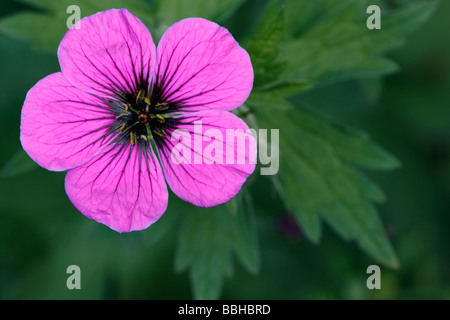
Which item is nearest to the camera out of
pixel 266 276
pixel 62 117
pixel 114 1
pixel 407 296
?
pixel 62 117

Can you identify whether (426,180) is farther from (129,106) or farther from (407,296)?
(129,106)

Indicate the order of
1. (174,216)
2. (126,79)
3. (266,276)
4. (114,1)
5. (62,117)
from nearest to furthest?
(62,117), (126,79), (114,1), (174,216), (266,276)

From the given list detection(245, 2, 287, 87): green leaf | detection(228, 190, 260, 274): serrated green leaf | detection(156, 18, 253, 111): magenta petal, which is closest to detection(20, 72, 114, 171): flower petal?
detection(156, 18, 253, 111): magenta petal

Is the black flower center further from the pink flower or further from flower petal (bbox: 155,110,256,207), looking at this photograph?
flower petal (bbox: 155,110,256,207)

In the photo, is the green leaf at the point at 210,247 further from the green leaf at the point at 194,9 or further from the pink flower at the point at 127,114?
the green leaf at the point at 194,9

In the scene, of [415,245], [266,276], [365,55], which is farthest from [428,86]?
[266,276]

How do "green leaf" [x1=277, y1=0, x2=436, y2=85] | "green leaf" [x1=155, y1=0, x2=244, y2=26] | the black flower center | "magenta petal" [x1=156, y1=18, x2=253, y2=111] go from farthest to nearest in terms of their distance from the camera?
"green leaf" [x1=277, y1=0, x2=436, y2=85] < "green leaf" [x1=155, y1=0, x2=244, y2=26] < the black flower center < "magenta petal" [x1=156, y1=18, x2=253, y2=111]
